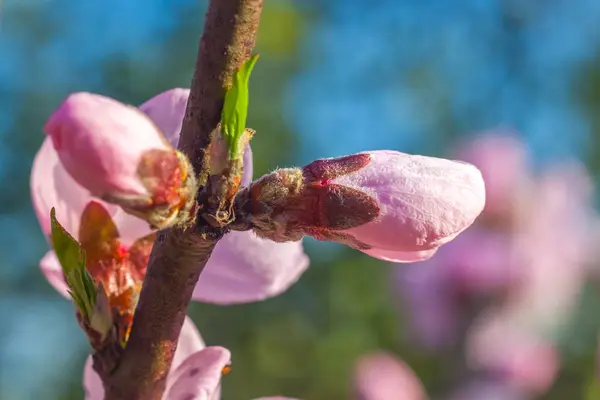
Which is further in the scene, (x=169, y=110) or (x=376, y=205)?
(x=169, y=110)

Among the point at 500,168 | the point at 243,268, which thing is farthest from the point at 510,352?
the point at 243,268

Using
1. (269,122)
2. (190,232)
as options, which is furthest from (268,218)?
(269,122)

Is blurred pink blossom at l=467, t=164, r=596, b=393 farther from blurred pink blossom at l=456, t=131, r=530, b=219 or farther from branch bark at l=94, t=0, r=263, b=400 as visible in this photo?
branch bark at l=94, t=0, r=263, b=400

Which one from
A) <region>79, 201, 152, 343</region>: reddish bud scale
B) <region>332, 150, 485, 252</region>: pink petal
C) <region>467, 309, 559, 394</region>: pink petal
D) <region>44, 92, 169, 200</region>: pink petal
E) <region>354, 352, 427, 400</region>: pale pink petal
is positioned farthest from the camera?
<region>467, 309, 559, 394</region>: pink petal

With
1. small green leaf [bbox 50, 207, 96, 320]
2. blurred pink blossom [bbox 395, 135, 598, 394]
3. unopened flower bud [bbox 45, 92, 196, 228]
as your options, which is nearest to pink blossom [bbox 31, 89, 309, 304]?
small green leaf [bbox 50, 207, 96, 320]

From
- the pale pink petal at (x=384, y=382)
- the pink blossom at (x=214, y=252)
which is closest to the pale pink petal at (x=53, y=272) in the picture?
the pink blossom at (x=214, y=252)

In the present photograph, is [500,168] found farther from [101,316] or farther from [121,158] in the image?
[121,158]
